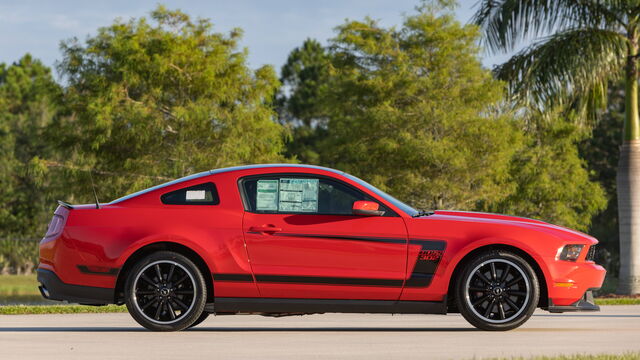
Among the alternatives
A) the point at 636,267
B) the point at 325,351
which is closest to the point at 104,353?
the point at 325,351

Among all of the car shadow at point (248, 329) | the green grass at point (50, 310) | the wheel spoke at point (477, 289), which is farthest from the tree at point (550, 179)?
the wheel spoke at point (477, 289)

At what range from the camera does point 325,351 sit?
794cm

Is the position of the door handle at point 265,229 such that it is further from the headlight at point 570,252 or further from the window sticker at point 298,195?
the headlight at point 570,252

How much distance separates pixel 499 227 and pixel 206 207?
264cm

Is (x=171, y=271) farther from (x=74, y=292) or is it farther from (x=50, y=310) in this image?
(x=50, y=310)

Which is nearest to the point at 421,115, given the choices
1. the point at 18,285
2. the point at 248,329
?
the point at 18,285

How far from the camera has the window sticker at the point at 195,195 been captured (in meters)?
9.49

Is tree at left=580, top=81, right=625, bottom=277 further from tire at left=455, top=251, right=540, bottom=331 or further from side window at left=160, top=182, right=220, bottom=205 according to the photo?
side window at left=160, top=182, right=220, bottom=205

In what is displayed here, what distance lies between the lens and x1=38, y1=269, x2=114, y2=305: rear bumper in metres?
9.37

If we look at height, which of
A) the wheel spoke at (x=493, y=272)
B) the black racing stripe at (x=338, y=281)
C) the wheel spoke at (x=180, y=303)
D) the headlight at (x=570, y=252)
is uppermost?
the headlight at (x=570, y=252)

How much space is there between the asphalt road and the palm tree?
38.7ft

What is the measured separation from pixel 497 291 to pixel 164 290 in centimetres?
296

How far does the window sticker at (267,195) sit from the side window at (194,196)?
376 mm

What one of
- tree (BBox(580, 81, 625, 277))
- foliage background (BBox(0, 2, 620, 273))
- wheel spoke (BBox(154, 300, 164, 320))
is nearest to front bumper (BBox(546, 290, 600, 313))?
wheel spoke (BBox(154, 300, 164, 320))
